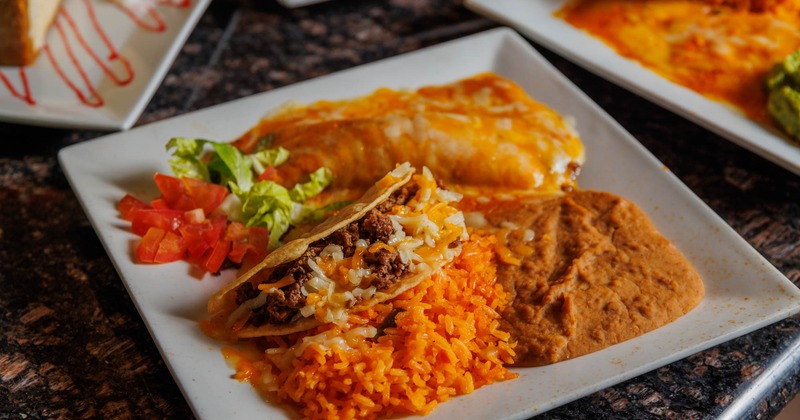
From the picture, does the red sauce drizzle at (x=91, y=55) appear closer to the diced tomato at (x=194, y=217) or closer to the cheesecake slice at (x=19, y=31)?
the cheesecake slice at (x=19, y=31)

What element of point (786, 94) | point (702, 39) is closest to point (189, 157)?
point (786, 94)

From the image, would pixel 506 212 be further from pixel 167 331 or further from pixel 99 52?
pixel 99 52

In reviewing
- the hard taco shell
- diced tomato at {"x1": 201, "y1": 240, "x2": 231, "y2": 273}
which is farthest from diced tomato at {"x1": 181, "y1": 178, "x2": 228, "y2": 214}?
the hard taco shell

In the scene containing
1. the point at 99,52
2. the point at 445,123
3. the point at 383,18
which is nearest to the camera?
the point at 445,123

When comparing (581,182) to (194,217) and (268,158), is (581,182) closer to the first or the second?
(268,158)

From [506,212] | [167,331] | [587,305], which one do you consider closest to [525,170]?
[506,212]

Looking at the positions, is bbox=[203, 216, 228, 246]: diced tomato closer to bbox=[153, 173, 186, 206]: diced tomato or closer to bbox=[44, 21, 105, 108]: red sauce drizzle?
bbox=[153, 173, 186, 206]: diced tomato
